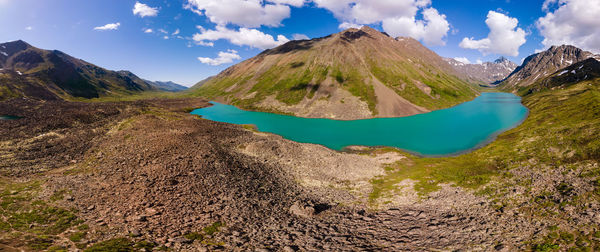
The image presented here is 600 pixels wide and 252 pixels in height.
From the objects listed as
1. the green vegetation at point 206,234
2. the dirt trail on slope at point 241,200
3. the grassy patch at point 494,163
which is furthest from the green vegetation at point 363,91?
the green vegetation at point 206,234

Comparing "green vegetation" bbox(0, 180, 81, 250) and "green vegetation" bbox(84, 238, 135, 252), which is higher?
"green vegetation" bbox(0, 180, 81, 250)

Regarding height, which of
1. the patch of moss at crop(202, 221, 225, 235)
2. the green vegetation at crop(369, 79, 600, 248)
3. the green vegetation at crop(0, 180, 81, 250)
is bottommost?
the patch of moss at crop(202, 221, 225, 235)

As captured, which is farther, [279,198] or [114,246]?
[279,198]

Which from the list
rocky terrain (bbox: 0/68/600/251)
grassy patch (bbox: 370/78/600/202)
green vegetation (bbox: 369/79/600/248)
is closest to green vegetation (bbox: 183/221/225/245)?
rocky terrain (bbox: 0/68/600/251)

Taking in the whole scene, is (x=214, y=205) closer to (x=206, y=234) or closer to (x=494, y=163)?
(x=206, y=234)

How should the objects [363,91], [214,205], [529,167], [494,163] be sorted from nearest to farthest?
[214,205] < [529,167] < [494,163] < [363,91]

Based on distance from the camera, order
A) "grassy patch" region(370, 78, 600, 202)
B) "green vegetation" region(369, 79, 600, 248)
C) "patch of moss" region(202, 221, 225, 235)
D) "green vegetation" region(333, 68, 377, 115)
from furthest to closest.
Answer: "green vegetation" region(333, 68, 377, 115), "grassy patch" region(370, 78, 600, 202), "green vegetation" region(369, 79, 600, 248), "patch of moss" region(202, 221, 225, 235)

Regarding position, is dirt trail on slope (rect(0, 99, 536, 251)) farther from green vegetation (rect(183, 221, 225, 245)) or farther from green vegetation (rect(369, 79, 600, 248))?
green vegetation (rect(369, 79, 600, 248))

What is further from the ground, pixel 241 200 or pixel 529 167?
pixel 529 167

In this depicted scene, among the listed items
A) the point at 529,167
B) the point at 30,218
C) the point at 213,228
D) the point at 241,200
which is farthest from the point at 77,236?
the point at 529,167
